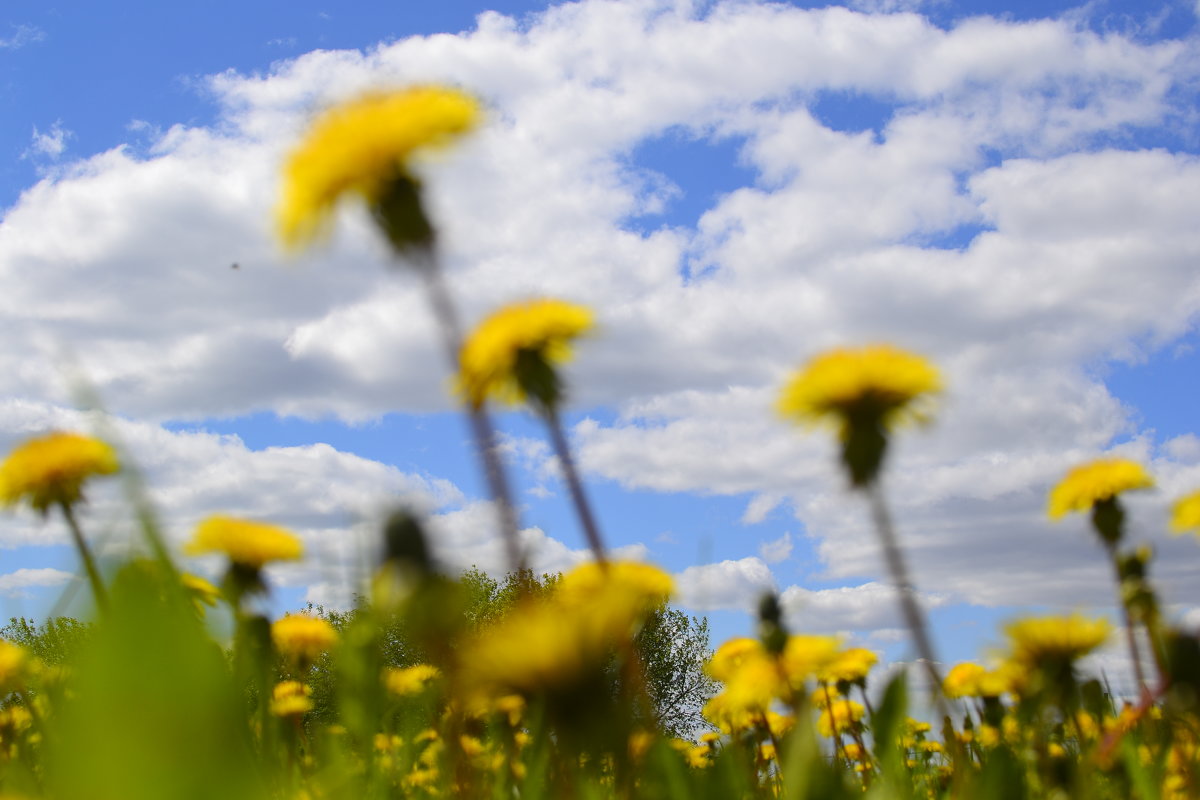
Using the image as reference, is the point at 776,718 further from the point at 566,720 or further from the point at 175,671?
the point at 175,671

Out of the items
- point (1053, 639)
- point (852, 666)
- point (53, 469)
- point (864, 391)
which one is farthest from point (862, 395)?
point (53, 469)

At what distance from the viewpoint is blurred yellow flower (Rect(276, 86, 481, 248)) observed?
202 cm

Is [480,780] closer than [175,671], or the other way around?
[175,671]

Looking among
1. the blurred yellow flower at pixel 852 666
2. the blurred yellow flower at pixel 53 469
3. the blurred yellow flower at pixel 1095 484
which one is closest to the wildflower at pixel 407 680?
the blurred yellow flower at pixel 53 469

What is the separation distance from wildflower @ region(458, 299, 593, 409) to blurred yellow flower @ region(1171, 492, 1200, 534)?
2774 mm

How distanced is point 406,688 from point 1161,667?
257 centimetres

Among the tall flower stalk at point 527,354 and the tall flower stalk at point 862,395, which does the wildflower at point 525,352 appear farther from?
the tall flower stalk at point 862,395

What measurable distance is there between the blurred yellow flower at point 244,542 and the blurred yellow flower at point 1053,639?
6.65 feet

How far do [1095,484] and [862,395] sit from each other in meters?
2.19

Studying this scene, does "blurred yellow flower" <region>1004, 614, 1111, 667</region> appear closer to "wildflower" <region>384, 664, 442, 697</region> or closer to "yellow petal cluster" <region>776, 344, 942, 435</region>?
"yellow petal cluster" <region>776, 344, 942, 435</region>

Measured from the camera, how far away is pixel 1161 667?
2.16 m

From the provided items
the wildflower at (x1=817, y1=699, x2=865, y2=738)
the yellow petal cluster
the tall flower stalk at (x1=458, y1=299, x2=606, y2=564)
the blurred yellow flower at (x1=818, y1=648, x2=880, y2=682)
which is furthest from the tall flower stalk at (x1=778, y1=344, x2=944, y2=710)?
the wildflower at (x1=817, y1=699, x2=865, y2=738)

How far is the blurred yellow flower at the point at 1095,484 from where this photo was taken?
404 centimetres

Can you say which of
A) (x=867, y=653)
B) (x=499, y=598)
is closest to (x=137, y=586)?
(x=867, y=653)
